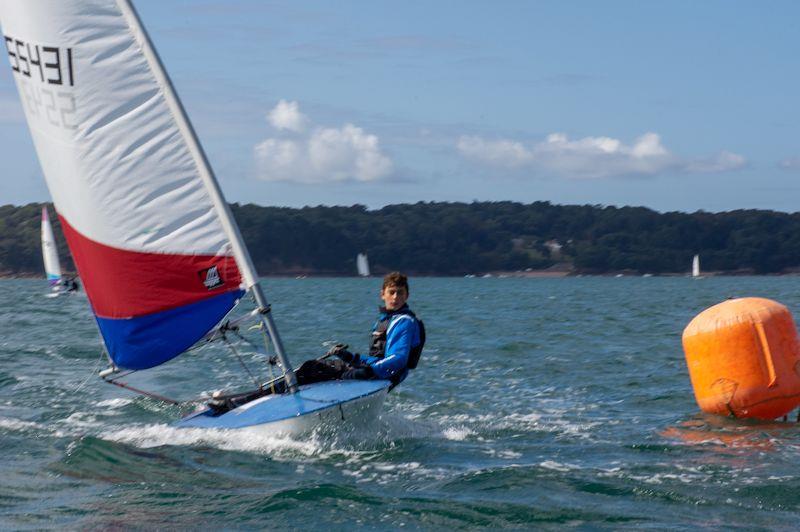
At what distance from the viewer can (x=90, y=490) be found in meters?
6.94

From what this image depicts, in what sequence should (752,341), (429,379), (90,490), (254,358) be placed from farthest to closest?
1. (254,358)
2. (429,379)
3. (752,341)
4. (90,490)

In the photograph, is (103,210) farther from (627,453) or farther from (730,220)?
(730,220)

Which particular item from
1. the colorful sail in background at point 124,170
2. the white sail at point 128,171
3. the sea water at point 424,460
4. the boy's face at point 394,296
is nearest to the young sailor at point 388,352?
the boy's face at point 394,296

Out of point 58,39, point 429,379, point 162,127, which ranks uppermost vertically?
point 58,39

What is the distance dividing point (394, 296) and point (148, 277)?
1779mm

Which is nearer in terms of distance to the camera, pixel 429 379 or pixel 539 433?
pixel 539 433

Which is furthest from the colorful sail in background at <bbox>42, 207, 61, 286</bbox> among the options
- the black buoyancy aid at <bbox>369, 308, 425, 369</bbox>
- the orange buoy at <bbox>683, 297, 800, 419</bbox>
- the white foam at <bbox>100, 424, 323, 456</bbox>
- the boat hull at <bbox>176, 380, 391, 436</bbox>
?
the orange buoy at <bbox>683, 297, 800, 419</bbox>

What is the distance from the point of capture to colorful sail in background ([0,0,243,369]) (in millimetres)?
7820

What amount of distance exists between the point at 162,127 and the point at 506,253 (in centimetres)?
9183

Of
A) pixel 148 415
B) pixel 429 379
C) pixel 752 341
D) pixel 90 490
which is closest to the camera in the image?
pixel 90 490

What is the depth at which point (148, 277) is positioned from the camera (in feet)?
26.7

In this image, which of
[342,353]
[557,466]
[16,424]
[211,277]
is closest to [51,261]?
[16,424]

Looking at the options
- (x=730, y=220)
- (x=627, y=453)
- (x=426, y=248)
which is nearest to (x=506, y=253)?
(x=426, y=248)

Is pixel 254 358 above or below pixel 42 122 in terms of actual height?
below
